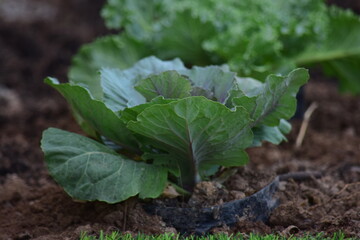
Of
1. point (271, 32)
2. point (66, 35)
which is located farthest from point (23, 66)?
point (271, 32)

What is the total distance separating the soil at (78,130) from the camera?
2.81m

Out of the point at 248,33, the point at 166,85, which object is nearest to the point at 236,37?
the point at 248,33

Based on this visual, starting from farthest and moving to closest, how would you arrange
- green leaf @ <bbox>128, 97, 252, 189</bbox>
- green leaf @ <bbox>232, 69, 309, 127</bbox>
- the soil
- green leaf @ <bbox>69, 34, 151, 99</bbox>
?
green leaf @ <bbox>69, 34, 151, 99</bbox> → the soil → green leaf @ <bbox>232, 69, 309, 127</bbox> → green leaf @ <bbox>128, 97, 252, 189</bbox>

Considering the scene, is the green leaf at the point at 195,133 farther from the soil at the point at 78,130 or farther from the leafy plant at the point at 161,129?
the soil at the point at 78,130

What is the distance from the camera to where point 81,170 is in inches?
108

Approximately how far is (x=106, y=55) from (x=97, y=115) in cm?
203

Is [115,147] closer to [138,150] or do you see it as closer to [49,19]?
[138,150]

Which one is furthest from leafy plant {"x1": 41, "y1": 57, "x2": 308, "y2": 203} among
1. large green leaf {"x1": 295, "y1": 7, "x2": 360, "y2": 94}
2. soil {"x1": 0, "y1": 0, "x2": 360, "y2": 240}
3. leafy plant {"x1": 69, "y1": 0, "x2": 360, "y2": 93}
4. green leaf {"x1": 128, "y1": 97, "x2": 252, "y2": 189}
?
large green leaf {"x1": 295, "y1": 7, "x2": 360, "y2": 94}

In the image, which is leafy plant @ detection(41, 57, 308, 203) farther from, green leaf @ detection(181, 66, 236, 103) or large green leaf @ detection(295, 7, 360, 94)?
large green leaf @ detection(295, 7, 360, 94)

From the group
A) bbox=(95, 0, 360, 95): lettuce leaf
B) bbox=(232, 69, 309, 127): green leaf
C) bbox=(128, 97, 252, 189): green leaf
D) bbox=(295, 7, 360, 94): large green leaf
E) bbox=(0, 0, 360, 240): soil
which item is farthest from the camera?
bbox=(295, 7, 360, 94): large green leaf

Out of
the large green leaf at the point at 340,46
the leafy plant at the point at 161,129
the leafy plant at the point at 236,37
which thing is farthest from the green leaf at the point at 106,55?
the leafy plant at the point at 161,129

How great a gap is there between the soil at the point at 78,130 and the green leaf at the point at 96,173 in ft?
0.48

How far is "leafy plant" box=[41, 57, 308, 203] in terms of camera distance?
2.60 m

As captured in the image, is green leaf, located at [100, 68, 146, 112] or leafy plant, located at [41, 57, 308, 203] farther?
green leaf, located at [100, 68, 146, 112]
